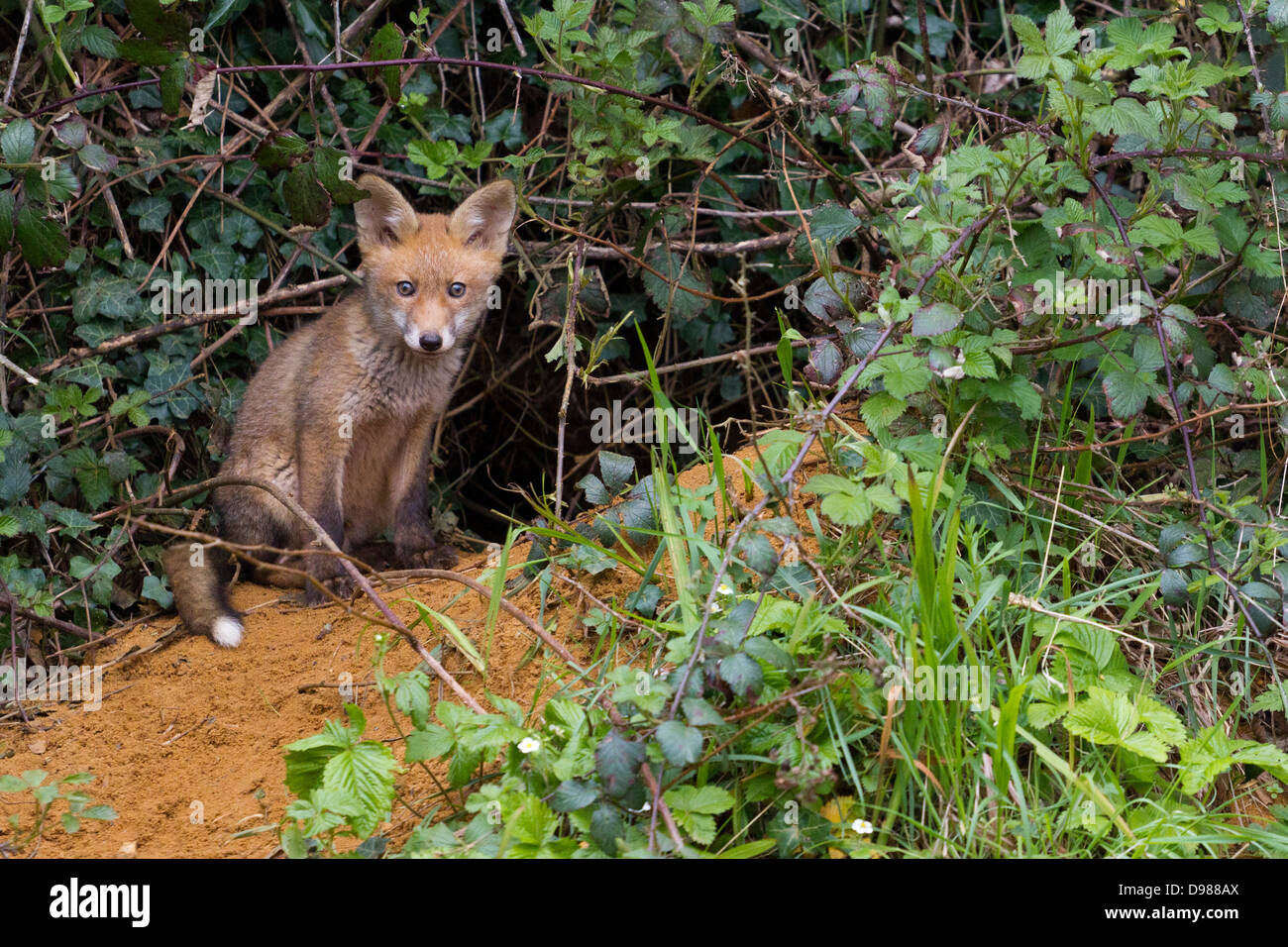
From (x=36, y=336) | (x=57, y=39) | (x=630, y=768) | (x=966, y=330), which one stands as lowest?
(x=630, y=768)

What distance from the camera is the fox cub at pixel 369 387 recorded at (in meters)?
4.66

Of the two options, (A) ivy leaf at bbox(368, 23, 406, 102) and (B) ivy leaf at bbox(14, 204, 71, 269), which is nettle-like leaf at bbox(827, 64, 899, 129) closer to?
(A) ivy leaf at bbox(368, 23, 406, 102)

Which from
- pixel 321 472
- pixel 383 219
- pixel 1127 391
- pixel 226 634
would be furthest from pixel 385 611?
pixel 1127 391

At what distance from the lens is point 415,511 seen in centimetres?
499

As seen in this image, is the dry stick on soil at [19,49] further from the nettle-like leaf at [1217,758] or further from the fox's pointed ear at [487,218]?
the nettle-like leaf at [1217,758]

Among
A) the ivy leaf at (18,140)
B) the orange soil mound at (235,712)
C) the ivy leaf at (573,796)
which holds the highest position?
the ivy leaf at (18,140)

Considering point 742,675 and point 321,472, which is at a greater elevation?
point 742,675

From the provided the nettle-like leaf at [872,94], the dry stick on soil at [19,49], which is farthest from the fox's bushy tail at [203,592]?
the nettle-like leaf at [872,94]

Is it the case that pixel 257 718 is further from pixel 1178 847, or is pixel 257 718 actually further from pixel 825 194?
pixel 825 194

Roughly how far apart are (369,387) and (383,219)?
0.72 meters

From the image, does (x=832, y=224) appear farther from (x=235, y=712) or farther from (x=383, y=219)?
(x=235, y=712)

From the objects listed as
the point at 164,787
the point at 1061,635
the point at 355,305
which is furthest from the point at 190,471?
the point at 1061,635

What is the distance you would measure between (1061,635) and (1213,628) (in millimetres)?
524

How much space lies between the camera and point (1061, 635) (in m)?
3.14
